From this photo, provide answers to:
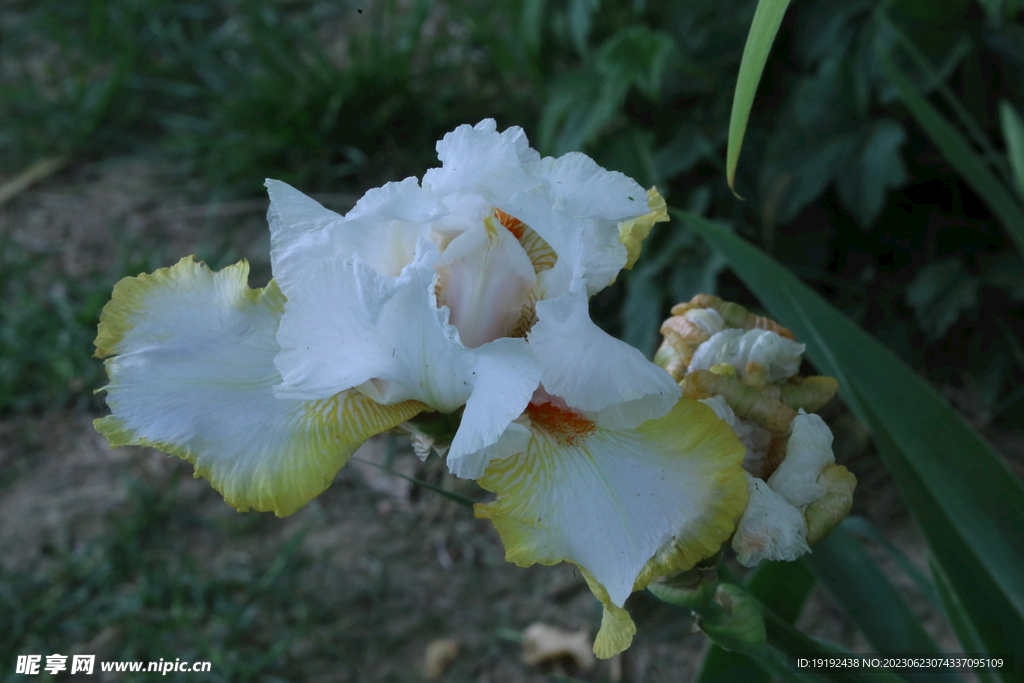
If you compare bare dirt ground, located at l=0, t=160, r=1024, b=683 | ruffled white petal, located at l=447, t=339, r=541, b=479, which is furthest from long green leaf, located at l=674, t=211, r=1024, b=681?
bare dirt ground, located at l=0, t=160, r=1024, b=683

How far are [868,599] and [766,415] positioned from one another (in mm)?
369

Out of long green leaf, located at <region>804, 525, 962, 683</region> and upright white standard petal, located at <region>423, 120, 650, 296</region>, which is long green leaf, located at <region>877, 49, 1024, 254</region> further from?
upright white standard petal, located at <region>423, 120, 650, 296</region>

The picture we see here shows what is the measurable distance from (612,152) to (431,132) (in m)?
0.83

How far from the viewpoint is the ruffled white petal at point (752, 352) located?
1.91 ft

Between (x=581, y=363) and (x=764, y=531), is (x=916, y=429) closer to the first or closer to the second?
(x=764, y=531)

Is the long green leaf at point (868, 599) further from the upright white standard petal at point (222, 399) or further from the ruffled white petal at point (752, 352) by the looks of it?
the upright white standard petal at point (222, 399)

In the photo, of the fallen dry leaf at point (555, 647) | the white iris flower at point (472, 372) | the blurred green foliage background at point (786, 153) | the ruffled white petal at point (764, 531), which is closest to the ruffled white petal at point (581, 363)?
the white iris flower at point (472, 372)

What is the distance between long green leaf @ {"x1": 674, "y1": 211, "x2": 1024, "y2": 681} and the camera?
0.65m

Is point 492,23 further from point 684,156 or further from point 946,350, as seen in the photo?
point 946,350

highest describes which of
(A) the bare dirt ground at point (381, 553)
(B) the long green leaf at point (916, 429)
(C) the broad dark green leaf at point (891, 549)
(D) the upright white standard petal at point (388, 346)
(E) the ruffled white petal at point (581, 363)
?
(E) the ruffled white petal at point (581, 363)

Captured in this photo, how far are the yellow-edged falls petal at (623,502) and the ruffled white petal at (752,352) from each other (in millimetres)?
127

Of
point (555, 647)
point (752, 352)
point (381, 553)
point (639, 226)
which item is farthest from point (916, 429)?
point (381, 553)

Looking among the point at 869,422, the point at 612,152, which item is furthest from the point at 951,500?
the point at 612,152

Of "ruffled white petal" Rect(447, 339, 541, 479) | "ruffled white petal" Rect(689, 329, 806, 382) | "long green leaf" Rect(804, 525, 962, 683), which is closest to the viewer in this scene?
"ruffled white petal" Rect(447, 339, 541, 479)
